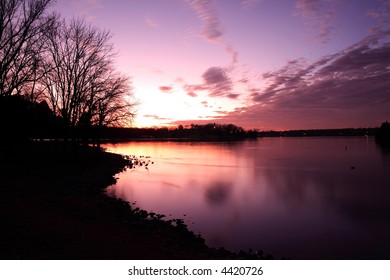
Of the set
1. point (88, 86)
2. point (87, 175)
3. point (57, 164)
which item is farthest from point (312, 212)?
point (88, 86)

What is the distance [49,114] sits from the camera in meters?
47.4

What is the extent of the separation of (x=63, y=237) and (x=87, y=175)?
19978mm

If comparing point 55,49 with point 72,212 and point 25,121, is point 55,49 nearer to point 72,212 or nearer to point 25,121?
point 25,121
